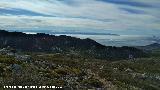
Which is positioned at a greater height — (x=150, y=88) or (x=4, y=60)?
(x=4, y=60)

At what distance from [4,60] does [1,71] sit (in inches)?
420

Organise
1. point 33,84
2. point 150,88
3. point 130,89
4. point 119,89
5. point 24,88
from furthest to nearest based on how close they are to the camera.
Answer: point 150,88 → point 130,89 → point 119,89 → point 33,84 → point 24,88

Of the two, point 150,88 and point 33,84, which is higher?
point 33,84

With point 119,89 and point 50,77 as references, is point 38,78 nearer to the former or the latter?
point 50,77

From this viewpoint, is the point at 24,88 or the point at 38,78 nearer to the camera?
the point at 24,88

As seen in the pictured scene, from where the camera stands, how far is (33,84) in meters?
37.0

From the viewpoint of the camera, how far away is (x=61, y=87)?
128ft

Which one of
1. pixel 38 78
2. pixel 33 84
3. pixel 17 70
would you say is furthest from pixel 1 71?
pixel 33 84

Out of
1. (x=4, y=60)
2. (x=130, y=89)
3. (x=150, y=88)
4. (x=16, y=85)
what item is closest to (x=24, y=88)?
(x=16, y=85)

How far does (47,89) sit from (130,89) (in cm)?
2238

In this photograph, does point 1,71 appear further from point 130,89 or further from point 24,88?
point 130,89

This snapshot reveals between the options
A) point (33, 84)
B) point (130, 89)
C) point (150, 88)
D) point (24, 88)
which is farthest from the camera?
point (150, 88)

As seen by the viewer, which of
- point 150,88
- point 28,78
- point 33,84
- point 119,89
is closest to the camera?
point 33,84

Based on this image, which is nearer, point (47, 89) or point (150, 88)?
point (47, 89)
